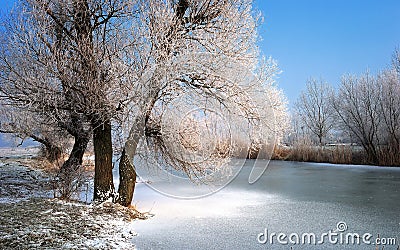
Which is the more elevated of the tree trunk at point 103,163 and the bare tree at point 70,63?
the bare tree at point 70,63

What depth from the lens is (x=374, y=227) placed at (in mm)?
4473

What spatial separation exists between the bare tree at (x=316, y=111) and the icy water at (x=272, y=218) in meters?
18.7

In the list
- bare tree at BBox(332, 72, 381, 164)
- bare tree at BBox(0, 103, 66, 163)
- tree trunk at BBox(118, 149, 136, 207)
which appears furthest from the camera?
bare tree at BBox(332, 72, 381, 164)

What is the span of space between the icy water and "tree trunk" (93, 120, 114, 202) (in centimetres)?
75

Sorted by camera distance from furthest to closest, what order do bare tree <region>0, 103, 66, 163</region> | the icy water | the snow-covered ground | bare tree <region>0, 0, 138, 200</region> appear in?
bare tree <region>0, 103, 66, 163</region>, bare tree <region>0, 0, 138, 200</region>, the icy water, the snow-covered ground

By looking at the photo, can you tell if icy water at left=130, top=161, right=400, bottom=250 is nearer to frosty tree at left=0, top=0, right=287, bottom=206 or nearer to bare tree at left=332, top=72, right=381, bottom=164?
frosty tree at left=0, top=0, right=287, bottom=206

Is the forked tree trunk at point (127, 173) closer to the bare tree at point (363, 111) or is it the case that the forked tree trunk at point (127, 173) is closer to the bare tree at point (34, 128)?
the bare tree at point (34, 128)

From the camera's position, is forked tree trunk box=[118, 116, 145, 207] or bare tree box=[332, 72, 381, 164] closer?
forked tree trunk box=[118, 116, 145, 207]

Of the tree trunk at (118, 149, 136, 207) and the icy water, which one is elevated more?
the tree trunk at (118, 149, 136, 207)

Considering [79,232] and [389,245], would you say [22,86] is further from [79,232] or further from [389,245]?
[389,245]

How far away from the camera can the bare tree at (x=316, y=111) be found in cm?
2620

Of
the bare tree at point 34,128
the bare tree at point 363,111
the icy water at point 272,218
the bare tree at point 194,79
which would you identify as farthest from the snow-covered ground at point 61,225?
the bare tree at point 363,111

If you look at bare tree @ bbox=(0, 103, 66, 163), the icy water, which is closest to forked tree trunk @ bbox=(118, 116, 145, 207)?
the icy water

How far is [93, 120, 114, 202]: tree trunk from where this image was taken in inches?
218
